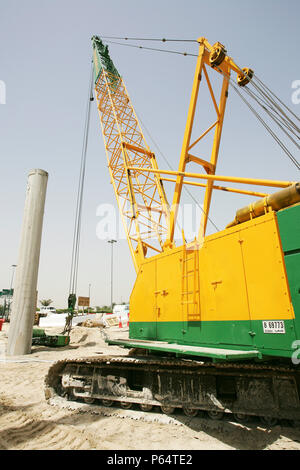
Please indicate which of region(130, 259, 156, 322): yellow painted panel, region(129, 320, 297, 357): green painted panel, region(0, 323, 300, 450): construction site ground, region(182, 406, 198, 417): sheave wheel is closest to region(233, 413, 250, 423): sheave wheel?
region(0, 323, 300, 450): construction site ground

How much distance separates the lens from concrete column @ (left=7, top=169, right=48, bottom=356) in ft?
41.7

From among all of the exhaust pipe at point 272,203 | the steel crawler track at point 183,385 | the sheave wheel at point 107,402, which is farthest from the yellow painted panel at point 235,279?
the sheave wheel at point 107,402

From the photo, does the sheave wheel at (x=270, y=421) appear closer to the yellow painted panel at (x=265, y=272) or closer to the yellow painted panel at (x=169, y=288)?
the yellow painted panel at (x=265, y=272)

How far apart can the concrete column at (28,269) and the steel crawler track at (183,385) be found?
726 centimetres

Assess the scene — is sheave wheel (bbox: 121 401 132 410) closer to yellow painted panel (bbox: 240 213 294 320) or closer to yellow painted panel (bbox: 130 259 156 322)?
yellow painted panel (bbox: 130 259 156 322)

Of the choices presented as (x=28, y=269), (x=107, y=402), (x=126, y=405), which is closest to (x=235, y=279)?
(x=126, y=405)

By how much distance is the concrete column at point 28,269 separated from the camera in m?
12.7

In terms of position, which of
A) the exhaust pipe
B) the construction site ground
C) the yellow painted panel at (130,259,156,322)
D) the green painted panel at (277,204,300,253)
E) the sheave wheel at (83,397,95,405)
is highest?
the exhaust pipe

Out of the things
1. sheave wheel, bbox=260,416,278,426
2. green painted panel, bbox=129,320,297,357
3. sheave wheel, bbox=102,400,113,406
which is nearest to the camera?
green painted panel, bbox=129,320,297,357

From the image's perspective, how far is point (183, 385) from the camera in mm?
5203

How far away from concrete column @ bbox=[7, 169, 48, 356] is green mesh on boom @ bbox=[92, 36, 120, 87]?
807 cm

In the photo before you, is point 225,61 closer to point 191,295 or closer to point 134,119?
point 191,295
